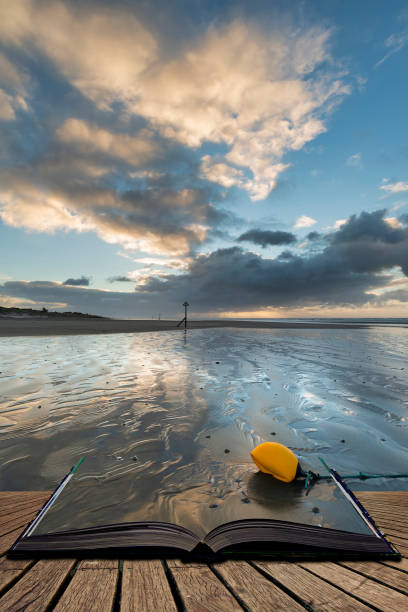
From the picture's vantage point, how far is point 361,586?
2.16 metres

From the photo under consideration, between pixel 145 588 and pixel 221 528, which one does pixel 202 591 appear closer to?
pixel 145 588

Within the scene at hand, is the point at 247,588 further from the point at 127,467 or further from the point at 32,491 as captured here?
the point at 32,491

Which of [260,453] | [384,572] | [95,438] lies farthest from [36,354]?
[384,572]

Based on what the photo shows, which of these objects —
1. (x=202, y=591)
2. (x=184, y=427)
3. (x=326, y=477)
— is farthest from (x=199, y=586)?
(x=184, y=427)

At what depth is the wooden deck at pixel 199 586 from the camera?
1.90 meters

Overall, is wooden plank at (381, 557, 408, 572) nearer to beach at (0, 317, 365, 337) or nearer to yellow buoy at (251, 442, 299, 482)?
yellow buoy at (251, 442, 299, 482)

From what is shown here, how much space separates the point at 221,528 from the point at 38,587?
1772 millimetres

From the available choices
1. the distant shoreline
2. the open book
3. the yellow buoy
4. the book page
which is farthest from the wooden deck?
the distant shoreline

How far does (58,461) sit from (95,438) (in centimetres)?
94

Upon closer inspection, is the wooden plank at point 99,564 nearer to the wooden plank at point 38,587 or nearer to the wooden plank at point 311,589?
the wooden plank at point 38,587

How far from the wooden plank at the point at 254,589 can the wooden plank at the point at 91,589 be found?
0.94 meters

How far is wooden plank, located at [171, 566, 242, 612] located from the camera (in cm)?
189

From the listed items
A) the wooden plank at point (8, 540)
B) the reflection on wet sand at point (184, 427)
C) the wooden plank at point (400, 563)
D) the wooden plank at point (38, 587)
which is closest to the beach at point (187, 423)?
the reflection on wet sand at point (184, 427)

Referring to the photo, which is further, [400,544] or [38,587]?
[400,544]
